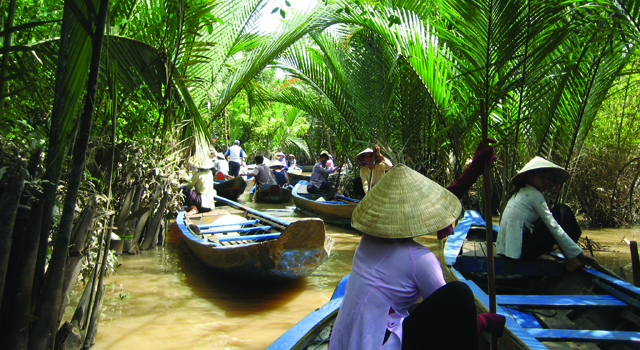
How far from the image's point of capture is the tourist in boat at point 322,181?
11679 mm

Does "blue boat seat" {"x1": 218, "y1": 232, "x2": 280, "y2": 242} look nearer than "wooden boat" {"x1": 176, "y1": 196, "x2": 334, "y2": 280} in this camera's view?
No

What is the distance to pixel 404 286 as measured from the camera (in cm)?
195

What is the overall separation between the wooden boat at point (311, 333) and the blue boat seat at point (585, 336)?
108cm

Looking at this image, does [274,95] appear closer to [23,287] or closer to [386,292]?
[23,287]

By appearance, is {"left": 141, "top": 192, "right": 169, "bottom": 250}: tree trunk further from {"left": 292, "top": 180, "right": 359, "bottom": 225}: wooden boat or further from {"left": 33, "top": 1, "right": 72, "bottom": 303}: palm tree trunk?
{"left": 33, "top": 1, "right": 72, "bottom": 303}: palm tree trunk

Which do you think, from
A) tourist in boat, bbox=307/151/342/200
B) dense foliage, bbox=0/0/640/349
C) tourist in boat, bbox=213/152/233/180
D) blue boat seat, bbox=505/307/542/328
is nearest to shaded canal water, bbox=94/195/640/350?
dense foliage, bbox=0/0/640/349

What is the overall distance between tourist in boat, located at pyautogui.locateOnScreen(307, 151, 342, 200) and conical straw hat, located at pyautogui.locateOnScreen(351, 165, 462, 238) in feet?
30.8

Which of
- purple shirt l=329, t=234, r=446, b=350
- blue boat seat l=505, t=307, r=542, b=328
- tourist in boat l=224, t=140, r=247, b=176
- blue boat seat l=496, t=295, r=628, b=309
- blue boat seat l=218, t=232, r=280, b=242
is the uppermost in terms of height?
tourist in boat l=224, t=140, r=247, b=176

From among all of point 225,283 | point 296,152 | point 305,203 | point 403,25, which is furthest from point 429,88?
point 296,152

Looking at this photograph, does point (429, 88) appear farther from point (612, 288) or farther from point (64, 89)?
point (64, 89)

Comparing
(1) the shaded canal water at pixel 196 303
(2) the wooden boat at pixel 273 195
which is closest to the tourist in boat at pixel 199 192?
(1) the shaded canal water at pixel 196 303

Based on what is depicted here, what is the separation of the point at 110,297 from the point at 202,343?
1.57 meters

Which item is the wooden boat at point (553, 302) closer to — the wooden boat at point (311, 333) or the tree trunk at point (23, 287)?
the wooden boat at point (311, 333)

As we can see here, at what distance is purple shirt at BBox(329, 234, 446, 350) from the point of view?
1922mm
